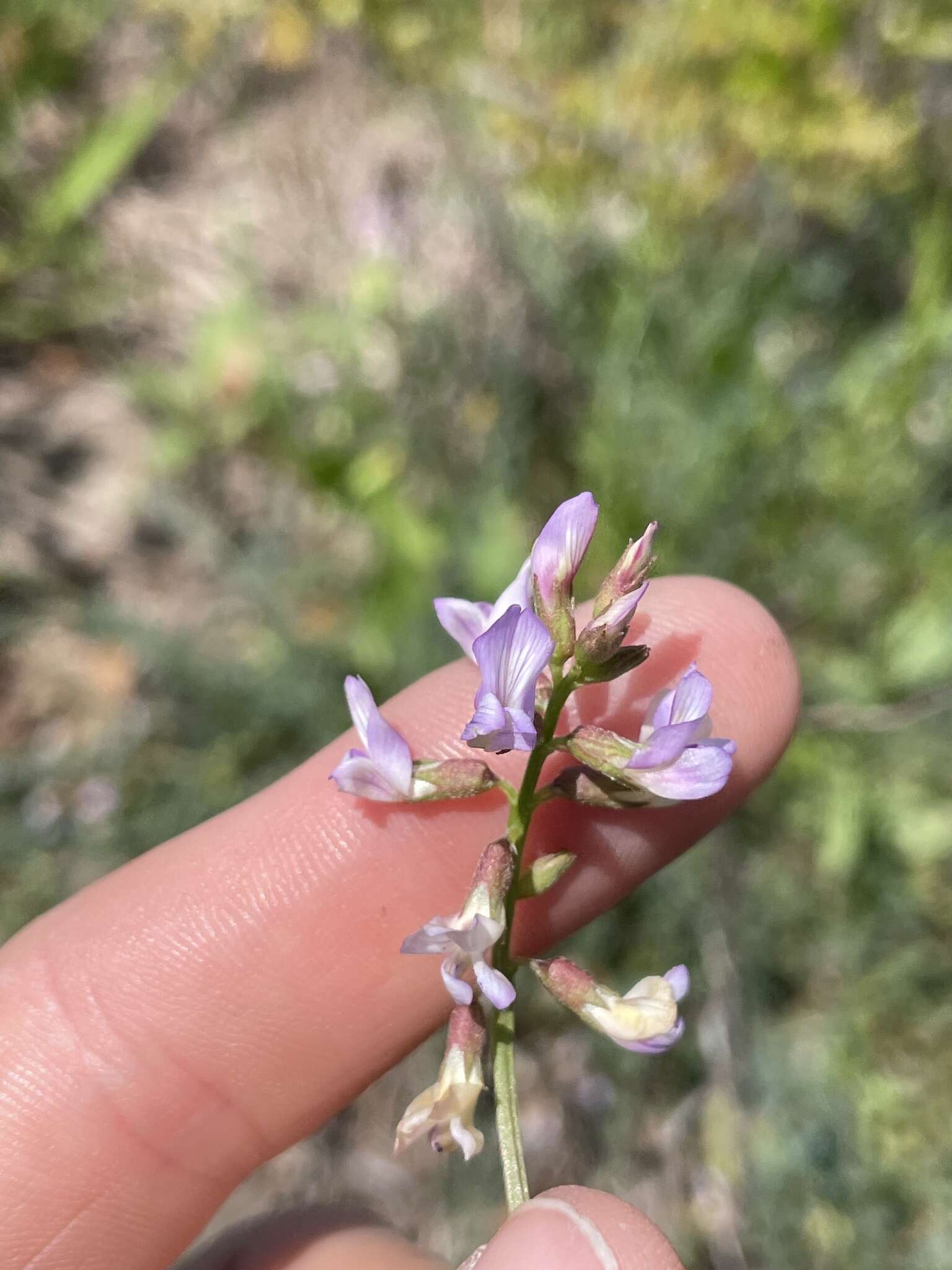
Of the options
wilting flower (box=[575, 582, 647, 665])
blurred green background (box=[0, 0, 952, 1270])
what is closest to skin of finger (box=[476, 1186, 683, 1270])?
wilting flower (box=[575, 582, 647, 665])

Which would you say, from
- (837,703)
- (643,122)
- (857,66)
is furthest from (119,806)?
(857,66)

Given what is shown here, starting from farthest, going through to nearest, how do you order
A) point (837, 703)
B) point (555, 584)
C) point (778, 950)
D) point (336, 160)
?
point (336, 160) → point (837, 703) → point (778, 950) → point (555, 584)

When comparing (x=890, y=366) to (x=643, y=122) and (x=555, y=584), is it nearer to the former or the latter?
(x=643, y=122)

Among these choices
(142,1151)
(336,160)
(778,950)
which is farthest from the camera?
(336,160)

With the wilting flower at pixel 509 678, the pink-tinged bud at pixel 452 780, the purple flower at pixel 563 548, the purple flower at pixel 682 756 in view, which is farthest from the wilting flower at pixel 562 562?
the pink-tinged bud at pixel 452 780

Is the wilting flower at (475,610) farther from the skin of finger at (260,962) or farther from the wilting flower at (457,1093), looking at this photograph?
the wilting flower at (457,1093)

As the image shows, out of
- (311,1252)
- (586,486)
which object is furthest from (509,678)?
(586,486)

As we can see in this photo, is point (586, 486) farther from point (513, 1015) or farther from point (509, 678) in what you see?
point (513, 1015)
